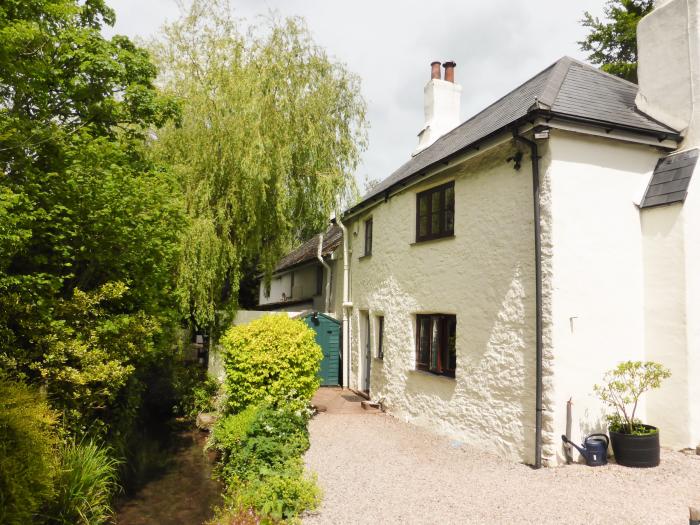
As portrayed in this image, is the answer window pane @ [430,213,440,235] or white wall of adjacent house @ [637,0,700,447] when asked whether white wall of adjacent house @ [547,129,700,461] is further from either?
window pane @ [430,213,440,235]

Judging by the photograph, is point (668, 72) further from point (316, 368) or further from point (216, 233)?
point (216, 233)

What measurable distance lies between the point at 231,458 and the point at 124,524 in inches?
73.1

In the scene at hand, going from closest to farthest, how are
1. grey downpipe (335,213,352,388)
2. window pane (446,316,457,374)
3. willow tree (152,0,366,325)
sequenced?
window pane (446,316,457,374) → willow tree (152,0,366,325) → grey downpipe (335,213,352,388)

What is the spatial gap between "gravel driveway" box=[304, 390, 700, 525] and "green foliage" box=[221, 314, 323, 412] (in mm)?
1691

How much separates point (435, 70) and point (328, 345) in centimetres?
1033

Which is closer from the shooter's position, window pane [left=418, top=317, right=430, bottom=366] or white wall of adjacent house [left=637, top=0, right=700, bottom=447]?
white wall of adjacent house [left=637, top=0, right=700, bottom=447]

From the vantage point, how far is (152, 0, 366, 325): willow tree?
12273mm

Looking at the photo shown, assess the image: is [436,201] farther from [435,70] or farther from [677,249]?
[435,70]

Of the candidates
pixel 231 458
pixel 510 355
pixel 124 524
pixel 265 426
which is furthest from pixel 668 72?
pixel 124 524

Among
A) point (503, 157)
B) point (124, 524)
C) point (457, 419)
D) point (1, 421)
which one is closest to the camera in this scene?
→ point (1, 421)

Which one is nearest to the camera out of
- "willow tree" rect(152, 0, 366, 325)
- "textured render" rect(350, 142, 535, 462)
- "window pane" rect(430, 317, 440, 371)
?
"textured render" rect(350, 142, 535, 462)

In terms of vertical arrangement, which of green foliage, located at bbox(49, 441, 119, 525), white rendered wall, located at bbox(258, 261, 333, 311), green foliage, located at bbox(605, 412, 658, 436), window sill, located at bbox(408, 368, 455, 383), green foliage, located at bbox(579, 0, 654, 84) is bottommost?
green foliage, located at bbox(49, 441, 119, 525)

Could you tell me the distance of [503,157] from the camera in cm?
848

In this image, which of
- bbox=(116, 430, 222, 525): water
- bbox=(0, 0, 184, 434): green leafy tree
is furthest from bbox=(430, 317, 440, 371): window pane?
bbox=(0, 0, 184, 434): green leafy tree
